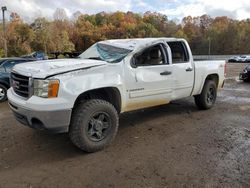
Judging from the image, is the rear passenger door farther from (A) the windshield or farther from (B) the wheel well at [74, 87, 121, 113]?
(B) the wheel well at [74, 87, 121, 113]

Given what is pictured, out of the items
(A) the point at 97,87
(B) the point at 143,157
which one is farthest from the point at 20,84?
(B) the point at 143,157

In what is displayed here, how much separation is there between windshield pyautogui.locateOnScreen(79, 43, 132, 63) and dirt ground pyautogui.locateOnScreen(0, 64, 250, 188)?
1446 mm

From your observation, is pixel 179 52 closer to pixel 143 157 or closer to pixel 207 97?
pixel 207 97

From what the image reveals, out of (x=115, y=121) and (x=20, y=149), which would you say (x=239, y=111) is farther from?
(x=20, y=149)

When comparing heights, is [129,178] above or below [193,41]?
below

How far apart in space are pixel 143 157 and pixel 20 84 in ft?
7.35

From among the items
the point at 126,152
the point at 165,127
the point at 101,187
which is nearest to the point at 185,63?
the point at 165,127

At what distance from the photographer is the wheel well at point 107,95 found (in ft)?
15.0

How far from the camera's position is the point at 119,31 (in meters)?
72.8

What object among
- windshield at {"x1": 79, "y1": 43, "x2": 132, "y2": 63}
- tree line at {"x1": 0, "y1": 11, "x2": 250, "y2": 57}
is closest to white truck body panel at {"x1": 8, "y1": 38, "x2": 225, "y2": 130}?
windshield at {"x1": 79, "y1": 43, "x2": 132, "y2": 63}

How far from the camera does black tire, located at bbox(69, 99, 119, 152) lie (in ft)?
13.7

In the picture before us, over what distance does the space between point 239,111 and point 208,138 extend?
8.09 ft

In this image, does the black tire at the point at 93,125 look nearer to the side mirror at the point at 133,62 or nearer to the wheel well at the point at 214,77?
the side mirror at the point at 133,62

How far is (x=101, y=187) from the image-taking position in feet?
11.0
